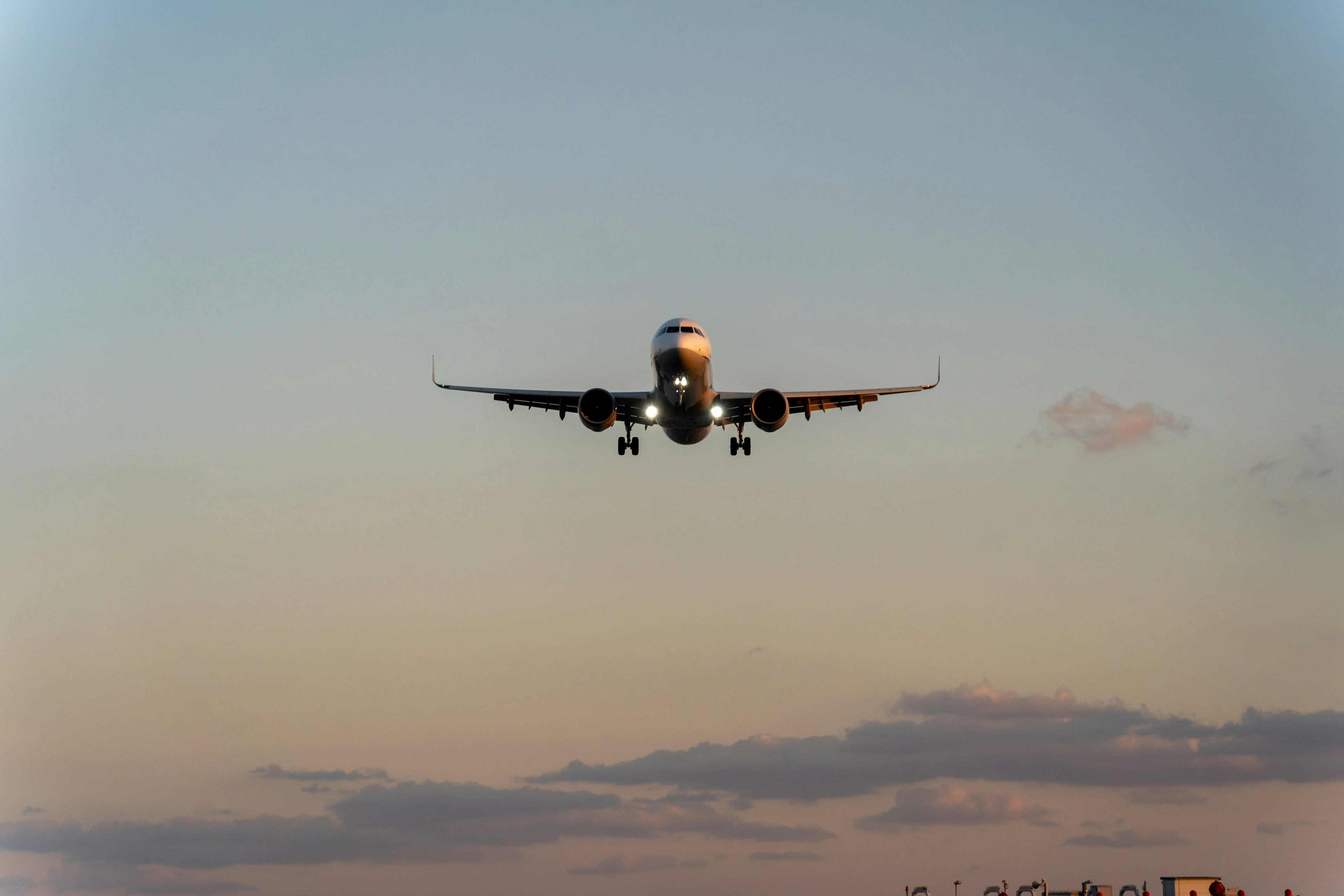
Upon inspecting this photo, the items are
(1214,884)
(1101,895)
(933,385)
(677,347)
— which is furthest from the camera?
(1101,895)

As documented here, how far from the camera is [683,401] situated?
69.9 m

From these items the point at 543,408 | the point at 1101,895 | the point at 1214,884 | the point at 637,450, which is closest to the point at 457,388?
the point at 543,408

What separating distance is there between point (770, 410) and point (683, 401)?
14.5ft

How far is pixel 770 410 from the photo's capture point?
6962cm

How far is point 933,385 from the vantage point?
76.9 m

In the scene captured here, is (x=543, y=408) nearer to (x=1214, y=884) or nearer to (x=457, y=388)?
(x=457, y=388)

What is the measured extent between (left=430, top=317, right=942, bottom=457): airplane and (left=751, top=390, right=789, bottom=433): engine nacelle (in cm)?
2

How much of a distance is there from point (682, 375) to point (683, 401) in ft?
7.20

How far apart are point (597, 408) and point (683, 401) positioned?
463 cm

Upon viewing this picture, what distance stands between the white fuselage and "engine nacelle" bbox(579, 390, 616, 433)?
9.93 feet

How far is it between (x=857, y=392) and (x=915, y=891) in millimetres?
46454

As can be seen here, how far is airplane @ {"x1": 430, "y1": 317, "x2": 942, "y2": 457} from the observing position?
68.1 meters

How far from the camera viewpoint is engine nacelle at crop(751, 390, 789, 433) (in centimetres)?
6956

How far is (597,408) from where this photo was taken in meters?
68.2
